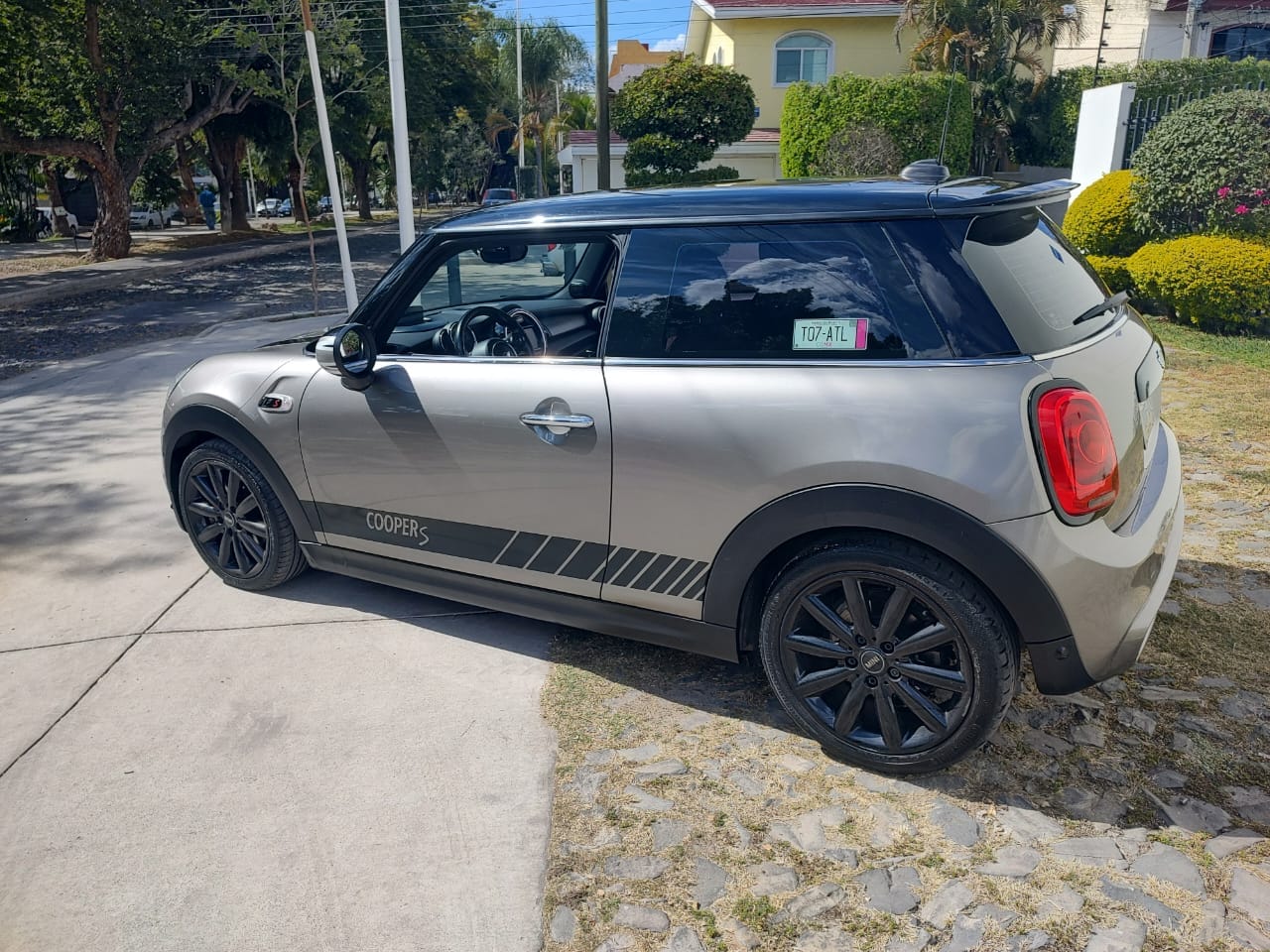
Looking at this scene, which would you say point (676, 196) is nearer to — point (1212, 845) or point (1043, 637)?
point (1043, 637)

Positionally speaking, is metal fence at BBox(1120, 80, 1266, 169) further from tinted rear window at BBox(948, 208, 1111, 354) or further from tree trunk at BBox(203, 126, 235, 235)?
tree trunk at BBox(203, 126, 235, 235)

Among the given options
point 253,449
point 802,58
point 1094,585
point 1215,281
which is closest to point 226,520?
point 253,449

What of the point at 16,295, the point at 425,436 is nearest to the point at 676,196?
the point at 425,436

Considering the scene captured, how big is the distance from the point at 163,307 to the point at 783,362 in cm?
1582

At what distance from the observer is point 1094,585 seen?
2580 millimetres

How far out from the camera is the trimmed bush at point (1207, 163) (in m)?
9.32

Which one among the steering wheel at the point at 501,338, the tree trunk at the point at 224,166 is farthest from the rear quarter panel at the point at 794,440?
the tree trunk at the point at 224,166

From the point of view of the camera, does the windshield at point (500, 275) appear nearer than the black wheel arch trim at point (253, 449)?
Yes

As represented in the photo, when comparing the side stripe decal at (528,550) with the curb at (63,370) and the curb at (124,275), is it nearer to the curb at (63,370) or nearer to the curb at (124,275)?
the curb at (63,370)

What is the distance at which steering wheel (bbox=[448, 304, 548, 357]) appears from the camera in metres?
3.63

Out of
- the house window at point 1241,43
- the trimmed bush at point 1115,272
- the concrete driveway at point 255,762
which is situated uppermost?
the house window at point 1241,43

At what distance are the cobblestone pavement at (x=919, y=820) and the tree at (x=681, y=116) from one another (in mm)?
24239

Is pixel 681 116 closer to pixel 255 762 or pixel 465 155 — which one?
pixel 255 762

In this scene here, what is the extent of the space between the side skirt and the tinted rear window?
1.28 metres
